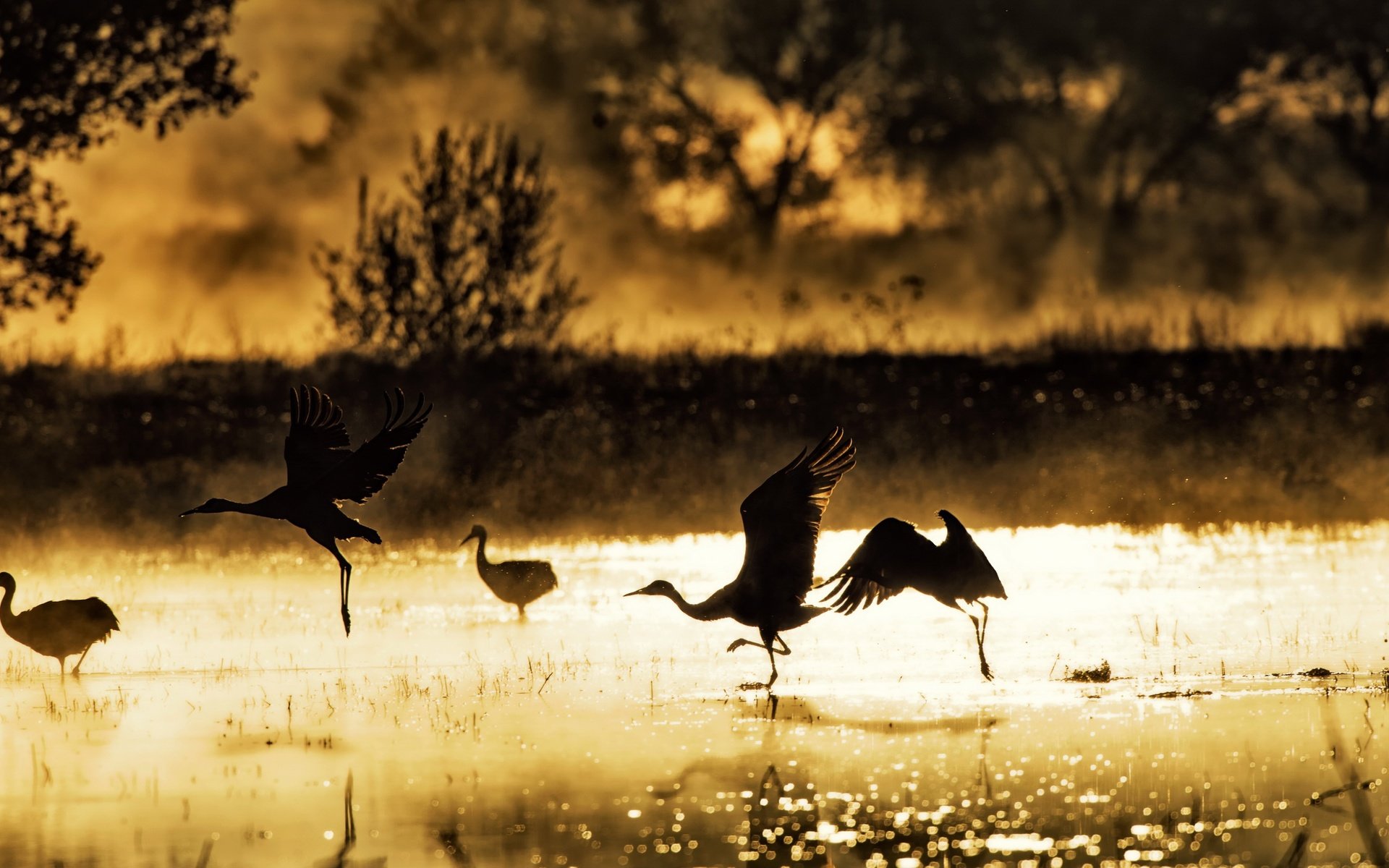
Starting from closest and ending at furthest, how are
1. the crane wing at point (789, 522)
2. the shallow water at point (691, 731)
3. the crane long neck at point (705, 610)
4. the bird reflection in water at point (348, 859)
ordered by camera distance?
1. the bird reflection in water at point (348, 859)
2. the shallow water at point (691, 731)
3. the crane wing at point (789, 522)
4. the crane long neck at point (705, 610)

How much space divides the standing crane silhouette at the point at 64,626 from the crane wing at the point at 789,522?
4.06m

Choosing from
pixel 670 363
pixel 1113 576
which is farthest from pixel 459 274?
pixel 1113 576

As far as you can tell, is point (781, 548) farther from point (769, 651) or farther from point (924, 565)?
point (924, 565)

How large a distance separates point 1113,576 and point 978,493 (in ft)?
26.0

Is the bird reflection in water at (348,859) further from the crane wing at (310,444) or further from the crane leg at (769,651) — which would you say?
the crane wing at (310,444)

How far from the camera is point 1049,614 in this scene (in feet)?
55.1

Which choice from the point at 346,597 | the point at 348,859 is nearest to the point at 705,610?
the point at 346,597

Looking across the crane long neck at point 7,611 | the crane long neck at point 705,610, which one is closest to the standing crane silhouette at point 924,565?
the crane long neck at point 705,610

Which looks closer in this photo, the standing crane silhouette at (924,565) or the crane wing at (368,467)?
the standing crane silhouette at (924,565)

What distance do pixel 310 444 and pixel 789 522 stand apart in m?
3.86

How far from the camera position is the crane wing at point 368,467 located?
49.2 feet

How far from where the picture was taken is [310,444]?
1566cm

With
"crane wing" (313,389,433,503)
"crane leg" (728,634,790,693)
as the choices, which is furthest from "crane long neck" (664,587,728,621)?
"crane wing" (313,389,433,503)

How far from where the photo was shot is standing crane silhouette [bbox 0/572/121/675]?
14406mm
